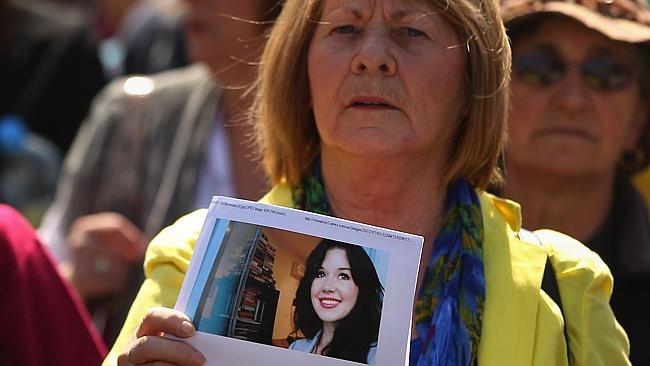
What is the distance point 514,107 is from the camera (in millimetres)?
4062

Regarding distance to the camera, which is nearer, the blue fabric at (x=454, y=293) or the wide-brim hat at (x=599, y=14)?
the blue fabric at (x=454, y=293)

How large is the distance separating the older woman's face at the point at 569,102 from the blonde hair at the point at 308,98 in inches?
41.6

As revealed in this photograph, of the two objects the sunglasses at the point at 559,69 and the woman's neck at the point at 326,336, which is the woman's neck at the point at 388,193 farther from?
the sunglasses at the point at 559,69

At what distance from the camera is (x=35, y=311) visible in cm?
319

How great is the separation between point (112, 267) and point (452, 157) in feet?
5.04

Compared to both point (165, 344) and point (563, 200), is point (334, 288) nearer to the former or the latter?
point (165, 344)

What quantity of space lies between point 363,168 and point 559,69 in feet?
4.54

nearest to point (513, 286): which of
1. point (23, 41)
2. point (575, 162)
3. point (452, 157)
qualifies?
point (452, 157)

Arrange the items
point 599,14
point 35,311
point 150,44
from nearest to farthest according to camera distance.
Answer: point 35,311 → point 599,14 → point 150,44

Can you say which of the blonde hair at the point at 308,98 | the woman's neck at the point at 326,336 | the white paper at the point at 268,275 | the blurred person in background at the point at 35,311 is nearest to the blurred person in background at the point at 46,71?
the blurred person in background at the point at 35,311

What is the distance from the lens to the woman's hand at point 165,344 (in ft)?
7.72

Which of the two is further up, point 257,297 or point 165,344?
point 257,297

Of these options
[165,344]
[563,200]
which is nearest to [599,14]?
[563,200]

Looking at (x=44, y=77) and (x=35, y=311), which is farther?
(x=44, y=77)
